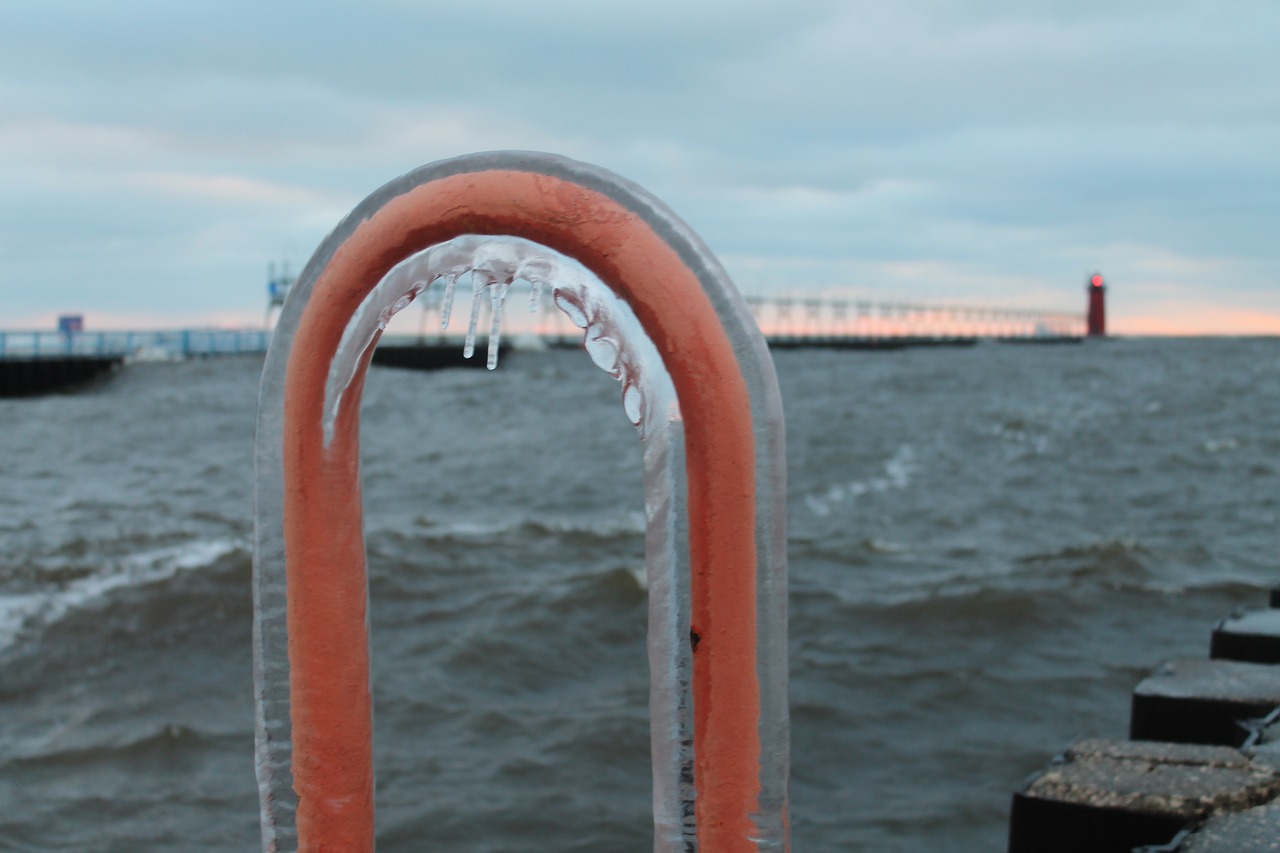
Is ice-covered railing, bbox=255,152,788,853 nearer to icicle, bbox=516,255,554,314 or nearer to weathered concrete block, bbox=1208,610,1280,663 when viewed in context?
icicle, bbox=516,255,554,314

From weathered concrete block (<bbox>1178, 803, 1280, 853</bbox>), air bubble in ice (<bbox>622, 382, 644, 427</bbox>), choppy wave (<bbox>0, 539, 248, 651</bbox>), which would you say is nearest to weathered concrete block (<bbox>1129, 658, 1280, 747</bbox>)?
weathered concrete block (<bbox>1178, 803, 1280, 853</bbox>)

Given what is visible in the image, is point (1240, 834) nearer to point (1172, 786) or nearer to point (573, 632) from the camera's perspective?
point (1172, 786)

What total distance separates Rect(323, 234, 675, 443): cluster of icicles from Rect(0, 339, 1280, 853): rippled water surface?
3394 millimetres

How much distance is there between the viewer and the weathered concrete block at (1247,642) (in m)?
3.92

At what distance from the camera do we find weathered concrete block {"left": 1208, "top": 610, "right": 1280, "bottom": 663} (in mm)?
3916

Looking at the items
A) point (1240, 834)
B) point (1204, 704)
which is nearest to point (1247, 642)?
point (1204, 704)

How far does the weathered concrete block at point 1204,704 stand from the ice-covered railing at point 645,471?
247 cm

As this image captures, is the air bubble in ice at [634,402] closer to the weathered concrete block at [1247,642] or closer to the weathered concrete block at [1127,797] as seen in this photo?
the weathered concrete block at [1127,797]

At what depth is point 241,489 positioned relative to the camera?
12469 millimetres

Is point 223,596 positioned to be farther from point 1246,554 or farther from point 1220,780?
point 1246,554

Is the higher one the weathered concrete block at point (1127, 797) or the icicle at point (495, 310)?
the icicle at point (495, 310)

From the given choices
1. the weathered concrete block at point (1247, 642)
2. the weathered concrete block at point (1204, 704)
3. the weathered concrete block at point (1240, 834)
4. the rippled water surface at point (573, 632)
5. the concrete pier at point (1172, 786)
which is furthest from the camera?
the rippled water surface at point (573, 632)

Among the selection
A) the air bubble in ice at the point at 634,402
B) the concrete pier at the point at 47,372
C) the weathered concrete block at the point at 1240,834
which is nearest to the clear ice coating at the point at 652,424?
the air bubble in ice at the point at 634,402

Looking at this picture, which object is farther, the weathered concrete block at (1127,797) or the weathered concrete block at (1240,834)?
the weathered concrete block at (1127,797)
